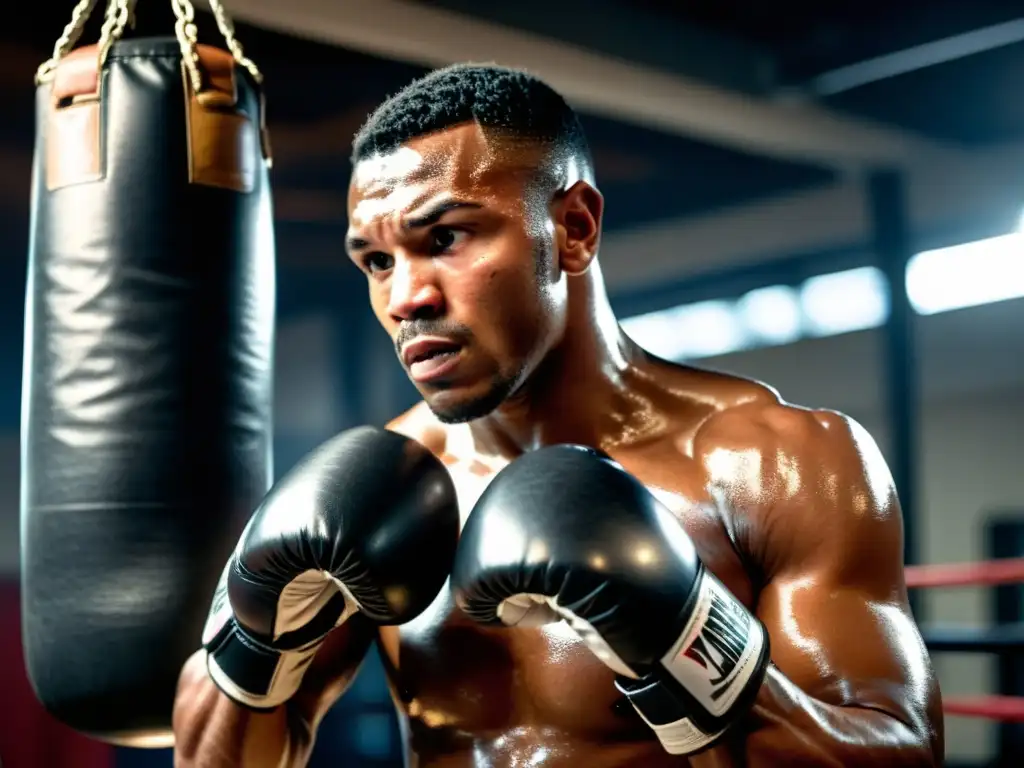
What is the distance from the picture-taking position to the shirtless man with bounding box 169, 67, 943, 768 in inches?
50.0

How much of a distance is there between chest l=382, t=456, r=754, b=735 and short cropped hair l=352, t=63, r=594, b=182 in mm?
447

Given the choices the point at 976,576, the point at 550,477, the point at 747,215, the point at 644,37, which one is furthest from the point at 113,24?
the point at 747,215

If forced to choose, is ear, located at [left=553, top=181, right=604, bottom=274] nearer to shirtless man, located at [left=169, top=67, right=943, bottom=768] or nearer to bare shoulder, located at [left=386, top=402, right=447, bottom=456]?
shirtless man, located at [left=169, top=67, right=943, bottom=768]

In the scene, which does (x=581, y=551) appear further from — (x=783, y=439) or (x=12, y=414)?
(x=12, y=414)

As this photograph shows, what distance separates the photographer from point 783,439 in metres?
1.42

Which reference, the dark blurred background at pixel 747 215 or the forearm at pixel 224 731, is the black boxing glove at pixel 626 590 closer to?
the forearm at pixel 224 731

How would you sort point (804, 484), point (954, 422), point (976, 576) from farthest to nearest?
point (954, 422)
point (976, 576)
point (804, 484)

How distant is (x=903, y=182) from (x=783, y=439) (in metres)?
5.90

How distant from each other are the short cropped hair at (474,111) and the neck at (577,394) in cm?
20

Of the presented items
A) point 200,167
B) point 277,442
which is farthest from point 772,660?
point 277,442

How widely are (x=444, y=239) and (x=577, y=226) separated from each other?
0.20 metres

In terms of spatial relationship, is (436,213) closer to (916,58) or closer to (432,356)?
(432,356)

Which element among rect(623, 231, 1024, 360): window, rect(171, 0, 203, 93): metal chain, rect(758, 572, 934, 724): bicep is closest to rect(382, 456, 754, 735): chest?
rect(758, 572, 934, 724): bicep

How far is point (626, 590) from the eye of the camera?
1.11 metres
